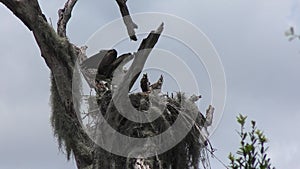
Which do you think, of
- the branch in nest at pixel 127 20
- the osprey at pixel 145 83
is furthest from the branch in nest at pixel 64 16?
the osprey at pixel 145 83

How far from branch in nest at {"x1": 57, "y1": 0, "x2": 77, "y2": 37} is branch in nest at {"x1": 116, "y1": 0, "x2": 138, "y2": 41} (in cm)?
102

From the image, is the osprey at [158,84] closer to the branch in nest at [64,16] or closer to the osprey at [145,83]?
the osprey at [145,83]

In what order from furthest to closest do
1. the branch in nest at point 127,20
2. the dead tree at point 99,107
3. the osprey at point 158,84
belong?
the osprey at point 158,84 < the dead tree at point 99,107 < the branch in nest at point 127,20

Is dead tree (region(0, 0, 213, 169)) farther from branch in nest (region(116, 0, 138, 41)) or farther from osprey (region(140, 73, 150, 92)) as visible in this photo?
osprey (region(140, 73, 150, 92))

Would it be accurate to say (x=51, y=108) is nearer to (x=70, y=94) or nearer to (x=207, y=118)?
(x=70, y=94)

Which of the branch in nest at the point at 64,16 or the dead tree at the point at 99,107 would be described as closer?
the dead tree at the point at 99,107

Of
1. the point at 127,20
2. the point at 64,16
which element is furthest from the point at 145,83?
the point at 64,16

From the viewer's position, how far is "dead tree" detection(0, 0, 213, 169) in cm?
867

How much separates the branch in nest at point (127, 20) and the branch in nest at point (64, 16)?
102cm

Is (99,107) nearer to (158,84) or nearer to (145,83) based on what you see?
(145,83)

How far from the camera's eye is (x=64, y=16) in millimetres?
9961

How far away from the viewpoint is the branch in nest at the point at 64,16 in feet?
31.5

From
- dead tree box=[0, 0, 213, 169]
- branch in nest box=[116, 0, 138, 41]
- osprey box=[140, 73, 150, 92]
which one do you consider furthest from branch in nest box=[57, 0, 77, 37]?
osprey box=[140, 73, 150, 92]

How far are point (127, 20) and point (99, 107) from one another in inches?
41.7
